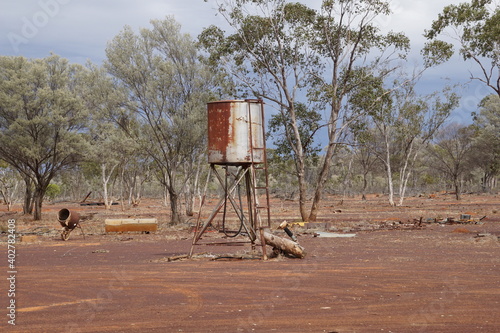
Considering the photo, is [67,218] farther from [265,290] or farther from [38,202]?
Answer: [38,202]

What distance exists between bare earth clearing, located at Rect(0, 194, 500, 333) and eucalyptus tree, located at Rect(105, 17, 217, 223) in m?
14.9

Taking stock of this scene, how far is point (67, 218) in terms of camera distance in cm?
2361

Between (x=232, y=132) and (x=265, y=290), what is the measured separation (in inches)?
246

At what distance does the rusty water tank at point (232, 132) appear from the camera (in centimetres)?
1625

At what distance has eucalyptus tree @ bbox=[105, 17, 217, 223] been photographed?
32906mm

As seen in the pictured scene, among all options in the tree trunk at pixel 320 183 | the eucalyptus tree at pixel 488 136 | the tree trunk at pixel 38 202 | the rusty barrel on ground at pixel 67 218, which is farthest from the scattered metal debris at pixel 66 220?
the eucalyptus tree at pixel 488 136

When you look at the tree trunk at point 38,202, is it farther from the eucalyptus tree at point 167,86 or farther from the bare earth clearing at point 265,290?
the bare earth clearing at point 265,290

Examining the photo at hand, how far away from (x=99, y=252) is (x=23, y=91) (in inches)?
859

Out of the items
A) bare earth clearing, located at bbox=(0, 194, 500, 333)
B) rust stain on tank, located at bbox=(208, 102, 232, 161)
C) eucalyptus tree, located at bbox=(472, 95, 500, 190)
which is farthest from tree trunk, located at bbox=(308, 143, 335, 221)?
eucalyptus tree, located at bbox=(472, 95, 500, 190)

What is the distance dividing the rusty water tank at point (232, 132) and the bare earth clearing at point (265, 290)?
2.93m

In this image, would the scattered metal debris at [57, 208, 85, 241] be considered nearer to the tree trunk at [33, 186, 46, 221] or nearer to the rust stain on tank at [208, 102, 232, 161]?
the rust stain on tank at [208, 102, 232, 161]

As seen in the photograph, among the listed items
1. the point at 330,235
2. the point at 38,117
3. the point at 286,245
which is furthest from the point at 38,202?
the point at 286,245

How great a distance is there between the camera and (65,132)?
38.6 metres

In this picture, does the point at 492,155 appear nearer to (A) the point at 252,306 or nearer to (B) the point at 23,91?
(B) the point at 23,91
